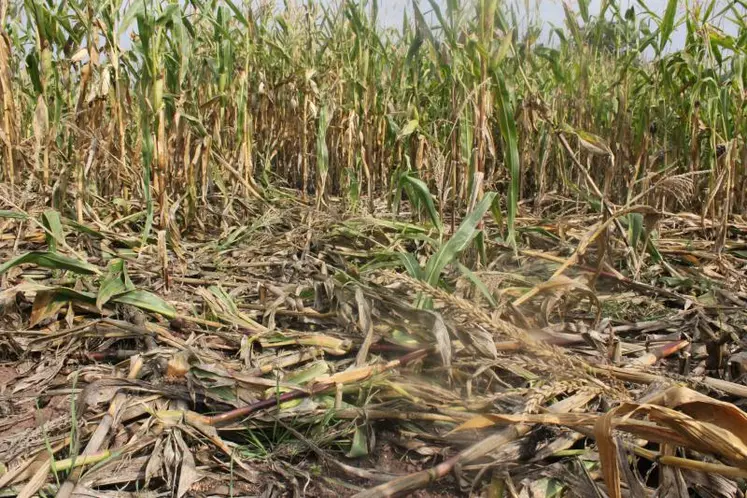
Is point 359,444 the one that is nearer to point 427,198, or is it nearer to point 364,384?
point 364,384

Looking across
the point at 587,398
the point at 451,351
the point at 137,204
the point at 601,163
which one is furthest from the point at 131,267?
the point at 601,163

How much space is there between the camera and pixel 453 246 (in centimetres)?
178

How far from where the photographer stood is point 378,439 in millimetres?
1333

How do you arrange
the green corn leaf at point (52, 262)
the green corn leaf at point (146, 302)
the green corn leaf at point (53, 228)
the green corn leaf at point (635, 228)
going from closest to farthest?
the green corn leaf at point (52, 262), the green corn leaf at point (146, 302), the green corn leaf at point (53, 228), the green corn leaf at point (635, 228)

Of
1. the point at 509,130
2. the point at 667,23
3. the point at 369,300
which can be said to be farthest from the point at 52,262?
the point at 667,23

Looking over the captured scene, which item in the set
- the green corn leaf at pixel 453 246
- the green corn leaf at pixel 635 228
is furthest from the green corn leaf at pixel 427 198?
the green corn leaf at pixel 635 228

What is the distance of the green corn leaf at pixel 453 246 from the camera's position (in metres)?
1.72

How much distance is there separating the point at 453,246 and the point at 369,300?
266mm

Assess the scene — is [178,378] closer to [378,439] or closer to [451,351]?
[378,439]

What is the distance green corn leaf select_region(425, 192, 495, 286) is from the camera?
172 centimetres

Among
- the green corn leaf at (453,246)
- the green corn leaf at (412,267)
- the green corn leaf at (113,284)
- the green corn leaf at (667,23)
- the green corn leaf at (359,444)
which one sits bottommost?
the green corn leaf at (359,444)

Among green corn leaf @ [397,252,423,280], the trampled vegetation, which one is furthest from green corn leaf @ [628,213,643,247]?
green corn leaf @ [397,252,423,280]

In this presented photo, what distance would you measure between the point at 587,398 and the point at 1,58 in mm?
2436

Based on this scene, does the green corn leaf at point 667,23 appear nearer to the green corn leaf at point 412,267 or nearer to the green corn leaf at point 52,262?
the green corn leaf at point 412,267
